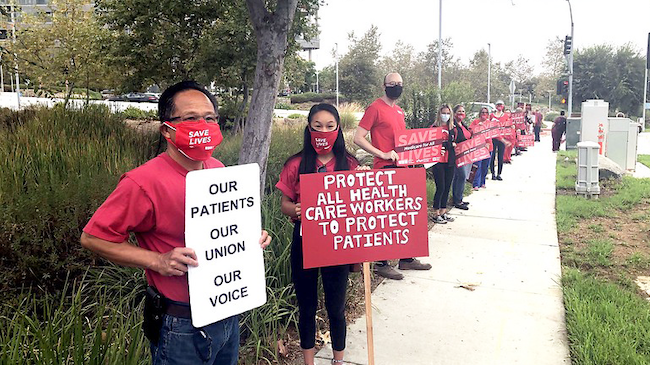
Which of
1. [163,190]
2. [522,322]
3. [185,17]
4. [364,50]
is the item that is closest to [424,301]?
[522,322]

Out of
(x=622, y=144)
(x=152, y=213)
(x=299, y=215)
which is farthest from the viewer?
(x=622, y=144)

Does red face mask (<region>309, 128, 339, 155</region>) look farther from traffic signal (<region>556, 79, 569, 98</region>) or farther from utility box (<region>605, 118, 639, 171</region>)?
traffic signal (<region>556, 79, 569, 98</region>)

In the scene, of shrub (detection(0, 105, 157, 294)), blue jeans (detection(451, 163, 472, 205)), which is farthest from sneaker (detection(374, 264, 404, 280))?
blue jeans (detection(451, 163, 472, 205))

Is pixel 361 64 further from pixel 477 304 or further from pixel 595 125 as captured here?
pixel 477 304

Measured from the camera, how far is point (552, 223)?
816 centimetres

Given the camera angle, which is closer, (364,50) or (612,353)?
(612,353)

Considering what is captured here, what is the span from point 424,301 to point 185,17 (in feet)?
31.5

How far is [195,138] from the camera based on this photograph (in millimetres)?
2201

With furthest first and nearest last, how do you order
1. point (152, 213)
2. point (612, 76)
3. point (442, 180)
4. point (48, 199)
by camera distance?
point (612, 76) < point (442, 180) < point (48, 199) < point (152, 213)

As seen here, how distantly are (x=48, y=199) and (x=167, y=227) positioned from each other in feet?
7.19

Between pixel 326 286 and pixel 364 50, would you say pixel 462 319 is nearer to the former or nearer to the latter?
pixel 326 286

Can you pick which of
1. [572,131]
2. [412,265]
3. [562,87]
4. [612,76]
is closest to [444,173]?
[412,265]

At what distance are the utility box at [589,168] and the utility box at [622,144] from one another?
5123mm

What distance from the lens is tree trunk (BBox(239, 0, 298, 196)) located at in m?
5.36
